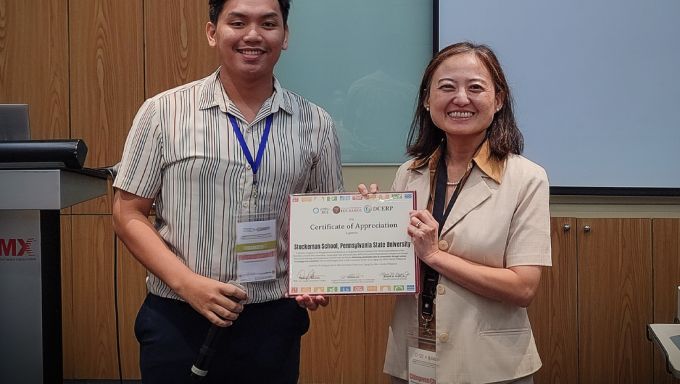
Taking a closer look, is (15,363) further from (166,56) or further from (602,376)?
(602,376)

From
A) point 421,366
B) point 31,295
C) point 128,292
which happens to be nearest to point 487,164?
point 421,366

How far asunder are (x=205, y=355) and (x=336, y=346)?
72.7 inches

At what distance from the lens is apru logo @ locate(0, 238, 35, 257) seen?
1750 millimetres

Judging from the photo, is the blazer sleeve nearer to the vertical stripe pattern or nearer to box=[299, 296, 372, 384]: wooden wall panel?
the vertical stripe pattern

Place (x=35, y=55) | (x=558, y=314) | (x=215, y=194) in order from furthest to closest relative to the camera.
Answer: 1. (x=35, y=55)
2. (x=558, y=314)
3. (x=215, y=194)

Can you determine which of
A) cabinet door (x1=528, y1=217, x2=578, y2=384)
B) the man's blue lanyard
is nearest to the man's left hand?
the man's blue lanyard

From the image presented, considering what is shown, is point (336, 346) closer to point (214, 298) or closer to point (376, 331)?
point (376, 331)

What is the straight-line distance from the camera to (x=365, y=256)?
5.12 feet

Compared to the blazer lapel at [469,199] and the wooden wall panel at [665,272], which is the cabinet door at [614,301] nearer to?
the wooden wall panel at [665,272]

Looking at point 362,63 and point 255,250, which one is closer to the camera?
point 255,250

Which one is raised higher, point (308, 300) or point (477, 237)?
point (477, 237)

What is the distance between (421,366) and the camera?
4.98ft

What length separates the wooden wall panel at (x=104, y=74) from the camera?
126 inches

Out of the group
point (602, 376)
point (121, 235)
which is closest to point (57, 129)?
point (121, 235)
